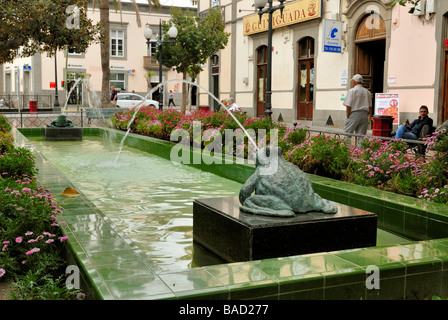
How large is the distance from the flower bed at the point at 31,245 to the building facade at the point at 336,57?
42.2 ft

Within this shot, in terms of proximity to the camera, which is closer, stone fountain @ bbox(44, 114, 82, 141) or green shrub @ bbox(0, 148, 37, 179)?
green shrub @ bbox(0, 148, 37, 179)

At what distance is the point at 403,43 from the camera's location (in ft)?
52.2

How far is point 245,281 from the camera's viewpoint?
291 cm

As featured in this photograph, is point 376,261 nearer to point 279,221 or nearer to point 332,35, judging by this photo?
point 279,221

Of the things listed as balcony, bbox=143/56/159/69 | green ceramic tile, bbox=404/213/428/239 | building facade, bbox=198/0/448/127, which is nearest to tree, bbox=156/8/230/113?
building facade, bbox=198/0/448/127

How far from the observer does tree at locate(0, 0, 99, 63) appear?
10.5m

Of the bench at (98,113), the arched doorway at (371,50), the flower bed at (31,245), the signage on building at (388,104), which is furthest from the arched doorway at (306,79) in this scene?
the flower bed at (31,245)

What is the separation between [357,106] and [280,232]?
6.83 metres

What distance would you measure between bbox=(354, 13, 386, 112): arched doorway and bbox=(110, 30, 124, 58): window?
28957mm

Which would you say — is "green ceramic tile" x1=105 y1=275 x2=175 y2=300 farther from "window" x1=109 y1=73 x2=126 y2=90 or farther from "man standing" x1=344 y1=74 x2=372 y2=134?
"window" x1=109 y1=73 x2=126 y2=90

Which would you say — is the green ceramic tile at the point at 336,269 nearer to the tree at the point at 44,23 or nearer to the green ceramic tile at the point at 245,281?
the green ceramic tile at the point at 245,281

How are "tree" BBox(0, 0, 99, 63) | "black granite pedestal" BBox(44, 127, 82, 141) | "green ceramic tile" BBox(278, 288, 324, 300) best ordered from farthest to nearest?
"black granite pedestal" BBox(44, 127, 82, 141) → "tree" BBox(0, 0, 99, 63) → "green ceramic tile" BBox(278, 288, 324, 300)
